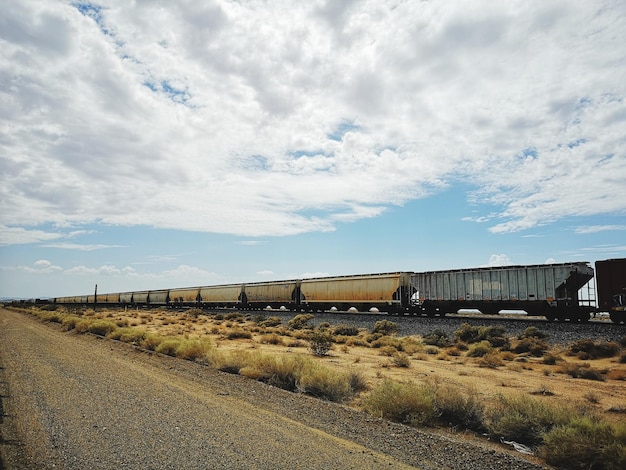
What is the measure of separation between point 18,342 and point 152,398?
1568cm

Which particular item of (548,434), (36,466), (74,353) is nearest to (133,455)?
(36,466)

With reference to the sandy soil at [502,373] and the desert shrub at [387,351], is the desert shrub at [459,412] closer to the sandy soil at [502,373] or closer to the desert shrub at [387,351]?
the sandy soil at [502,373]

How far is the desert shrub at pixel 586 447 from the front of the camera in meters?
5.80

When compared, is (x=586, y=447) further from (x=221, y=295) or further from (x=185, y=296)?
(x=185, y=296)

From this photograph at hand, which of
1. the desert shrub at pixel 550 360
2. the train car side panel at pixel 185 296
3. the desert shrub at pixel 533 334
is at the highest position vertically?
the train car side panel at pixel 185 296

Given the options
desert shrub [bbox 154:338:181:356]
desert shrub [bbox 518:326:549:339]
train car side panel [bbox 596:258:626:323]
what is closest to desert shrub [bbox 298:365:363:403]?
desert shrub [bbox 154:338:181:356]

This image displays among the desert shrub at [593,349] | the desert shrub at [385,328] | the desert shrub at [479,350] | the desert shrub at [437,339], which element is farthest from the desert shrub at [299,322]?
the desert shrub at [593,349]

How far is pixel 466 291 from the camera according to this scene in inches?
1141

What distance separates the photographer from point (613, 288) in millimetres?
22625

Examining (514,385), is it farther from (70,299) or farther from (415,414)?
(70,299)

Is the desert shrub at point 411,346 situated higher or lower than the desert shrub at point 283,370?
lower

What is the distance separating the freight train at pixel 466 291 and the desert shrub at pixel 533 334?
4798 mm

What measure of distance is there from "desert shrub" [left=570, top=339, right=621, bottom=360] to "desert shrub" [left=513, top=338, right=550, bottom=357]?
3.61 ft

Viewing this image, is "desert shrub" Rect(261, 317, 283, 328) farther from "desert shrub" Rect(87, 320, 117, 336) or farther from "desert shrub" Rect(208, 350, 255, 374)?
"desert shrub" Rect(208, 350, 255, 374)
